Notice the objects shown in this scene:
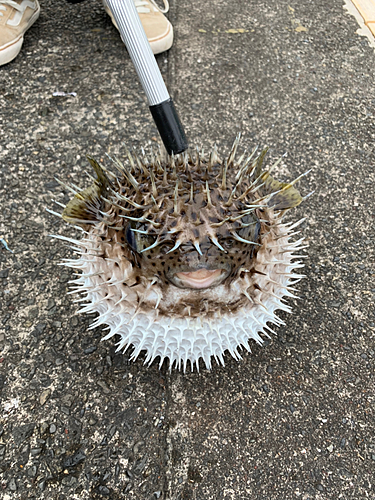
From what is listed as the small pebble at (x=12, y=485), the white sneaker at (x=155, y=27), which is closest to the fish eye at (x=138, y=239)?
the small pebble at (x=12, y=485)

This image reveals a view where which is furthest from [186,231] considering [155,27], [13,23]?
[13,23]

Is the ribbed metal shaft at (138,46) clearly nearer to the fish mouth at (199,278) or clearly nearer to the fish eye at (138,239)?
the fish eye at (138,239)

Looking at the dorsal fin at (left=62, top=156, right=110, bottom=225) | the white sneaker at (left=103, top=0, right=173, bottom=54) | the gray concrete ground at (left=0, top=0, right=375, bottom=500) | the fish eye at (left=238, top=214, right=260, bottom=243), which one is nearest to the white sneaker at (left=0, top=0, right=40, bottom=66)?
the gray concrete ground at (left=0, top=0, right=375, bottom=500)

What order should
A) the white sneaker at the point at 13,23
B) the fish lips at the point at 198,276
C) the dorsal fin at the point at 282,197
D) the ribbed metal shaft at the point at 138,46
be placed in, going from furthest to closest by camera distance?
the white sneaker at the point at 13,23, the dorsal fin at the point at 282,197, the ribbed metal shaft at the point at 138,46, the fish lips at the point at 198,276

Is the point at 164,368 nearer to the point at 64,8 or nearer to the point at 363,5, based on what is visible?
the point at 64,8

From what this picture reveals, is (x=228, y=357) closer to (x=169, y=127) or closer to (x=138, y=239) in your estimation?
(x=138, y=239)

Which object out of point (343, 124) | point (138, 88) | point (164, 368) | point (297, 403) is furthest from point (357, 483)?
point (138, 88)

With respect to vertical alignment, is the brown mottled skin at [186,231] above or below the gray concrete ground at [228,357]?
above

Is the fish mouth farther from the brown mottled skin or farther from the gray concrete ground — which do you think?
the gray concrete ground
